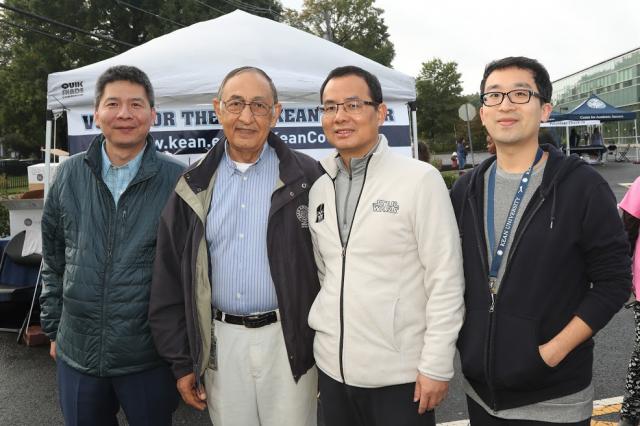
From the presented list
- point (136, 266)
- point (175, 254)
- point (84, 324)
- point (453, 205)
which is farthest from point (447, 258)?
point (84, 324)

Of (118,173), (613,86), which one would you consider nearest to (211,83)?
(118,173)

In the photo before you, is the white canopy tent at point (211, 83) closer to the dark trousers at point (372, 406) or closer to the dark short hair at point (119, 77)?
the dark short hair at point (119, 77)

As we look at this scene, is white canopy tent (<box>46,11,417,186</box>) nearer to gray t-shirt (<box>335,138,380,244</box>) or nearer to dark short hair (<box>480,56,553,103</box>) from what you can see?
gray t-shirt (<box>335,138,380,244</box>)

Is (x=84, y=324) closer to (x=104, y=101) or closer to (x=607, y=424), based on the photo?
(x=104, y=101)

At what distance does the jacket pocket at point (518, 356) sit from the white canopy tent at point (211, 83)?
4.05 metres

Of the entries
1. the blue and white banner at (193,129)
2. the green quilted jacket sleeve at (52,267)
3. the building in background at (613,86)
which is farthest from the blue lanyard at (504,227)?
the building in background at (613,86)

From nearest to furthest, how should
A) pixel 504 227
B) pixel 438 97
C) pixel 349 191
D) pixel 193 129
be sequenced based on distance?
pixel 504 227
pixel 349 191
pixel 193 129
pixel 438 97

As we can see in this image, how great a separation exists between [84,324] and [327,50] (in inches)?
182

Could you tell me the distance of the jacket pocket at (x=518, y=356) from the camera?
5.84 feet

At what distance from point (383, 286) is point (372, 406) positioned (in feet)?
1.60

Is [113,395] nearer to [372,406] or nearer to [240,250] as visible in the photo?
[240,250]

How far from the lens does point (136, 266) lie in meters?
2.25

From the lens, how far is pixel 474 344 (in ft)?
6.13

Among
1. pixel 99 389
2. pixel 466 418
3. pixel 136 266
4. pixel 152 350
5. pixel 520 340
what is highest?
pixel 136 266
